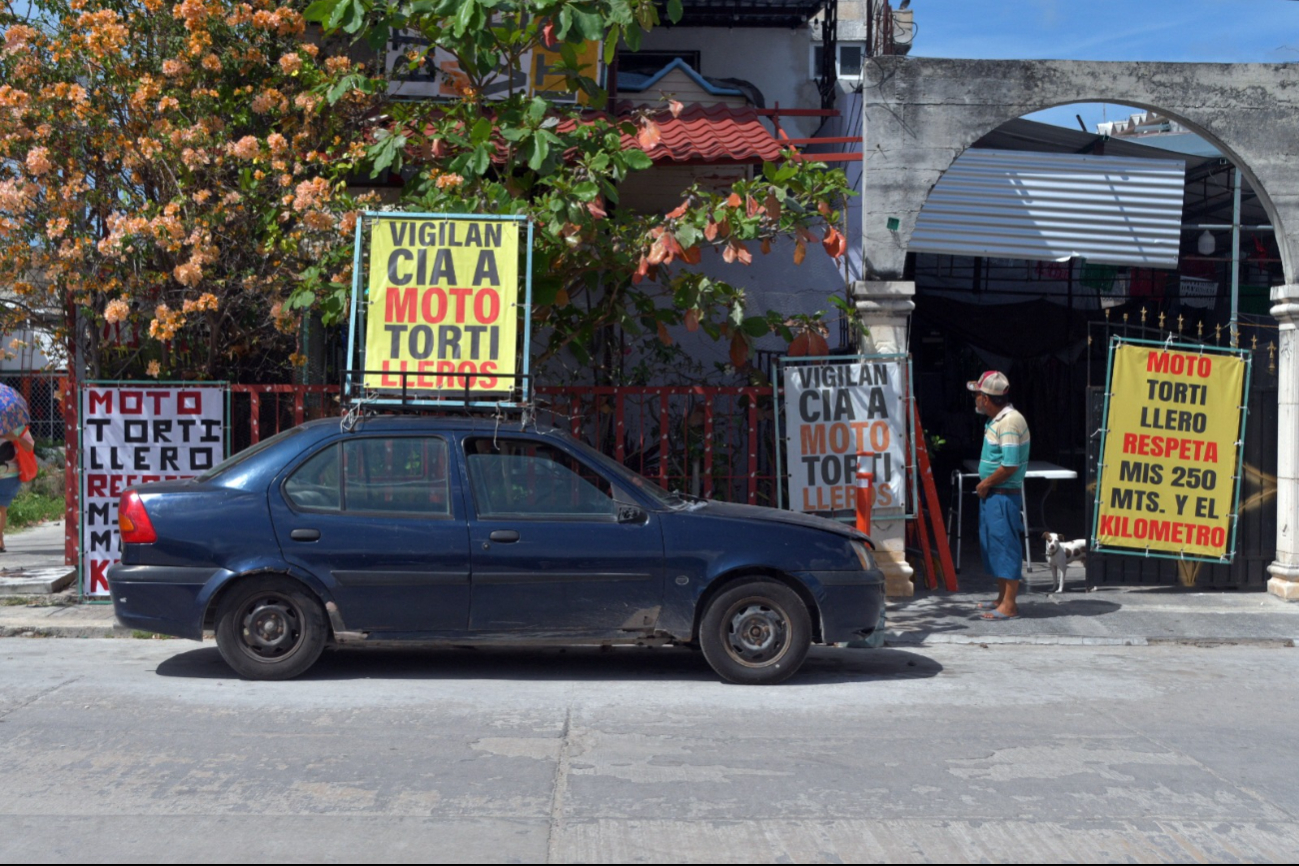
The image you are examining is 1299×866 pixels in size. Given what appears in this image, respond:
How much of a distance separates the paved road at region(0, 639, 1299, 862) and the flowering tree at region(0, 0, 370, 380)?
3105mm

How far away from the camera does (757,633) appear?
23.7ft

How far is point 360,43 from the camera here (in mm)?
12180

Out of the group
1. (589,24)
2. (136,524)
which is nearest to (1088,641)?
(589,24)

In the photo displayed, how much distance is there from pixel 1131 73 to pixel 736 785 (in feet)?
26.0

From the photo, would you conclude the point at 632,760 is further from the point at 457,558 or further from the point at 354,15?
the point at 354,15

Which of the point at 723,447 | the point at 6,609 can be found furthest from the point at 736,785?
the point at 6,609

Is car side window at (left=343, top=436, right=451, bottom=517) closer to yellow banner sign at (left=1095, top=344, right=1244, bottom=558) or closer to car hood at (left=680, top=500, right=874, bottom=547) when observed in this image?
car hood at (left=680, top=500, right=874, bottom=547)

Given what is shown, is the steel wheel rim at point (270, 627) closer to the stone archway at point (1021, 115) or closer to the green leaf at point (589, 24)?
the green leaf at point (589, 24)

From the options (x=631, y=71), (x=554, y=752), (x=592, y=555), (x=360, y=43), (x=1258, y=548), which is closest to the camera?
(x=554, y=752)

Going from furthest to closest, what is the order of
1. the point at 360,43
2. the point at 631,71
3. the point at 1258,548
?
the point at 631,71, the point at 360,43, the point at 1258,548

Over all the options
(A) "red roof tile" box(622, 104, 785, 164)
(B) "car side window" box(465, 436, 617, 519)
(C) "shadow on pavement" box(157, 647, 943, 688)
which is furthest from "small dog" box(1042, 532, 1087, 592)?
(B) "car side window" box(465, 436, 617, 519)

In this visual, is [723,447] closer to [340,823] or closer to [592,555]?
[592,555]

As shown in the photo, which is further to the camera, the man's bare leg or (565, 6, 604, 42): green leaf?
the man's bare leg

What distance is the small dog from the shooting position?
10.5 meters
